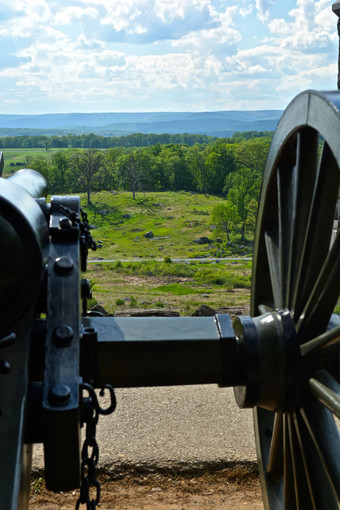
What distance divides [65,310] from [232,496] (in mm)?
2332

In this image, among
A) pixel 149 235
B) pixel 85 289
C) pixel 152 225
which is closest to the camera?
pixel 85 289

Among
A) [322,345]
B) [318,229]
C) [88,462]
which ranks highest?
[318,229]

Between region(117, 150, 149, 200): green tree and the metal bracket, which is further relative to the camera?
region(117, 150, 149, 200): green tree

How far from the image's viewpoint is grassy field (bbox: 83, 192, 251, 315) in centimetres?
2984

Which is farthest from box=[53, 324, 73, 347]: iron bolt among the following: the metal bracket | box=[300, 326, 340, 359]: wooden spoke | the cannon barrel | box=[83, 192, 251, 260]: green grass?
box=[83, 192, 251, 260]: green grass

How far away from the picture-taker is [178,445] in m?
4.32

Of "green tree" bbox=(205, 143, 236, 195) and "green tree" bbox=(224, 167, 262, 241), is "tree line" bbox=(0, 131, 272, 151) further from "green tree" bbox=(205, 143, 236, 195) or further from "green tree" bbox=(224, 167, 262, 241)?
"green tree" bbox=(224, 167, 262, 241)

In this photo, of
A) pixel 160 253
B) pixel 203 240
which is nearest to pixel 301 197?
pixel 160 253

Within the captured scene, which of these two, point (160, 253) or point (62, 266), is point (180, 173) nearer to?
point (160, 253)

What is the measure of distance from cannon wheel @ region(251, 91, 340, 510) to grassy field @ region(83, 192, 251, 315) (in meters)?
20.4

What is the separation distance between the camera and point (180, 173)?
184 feet

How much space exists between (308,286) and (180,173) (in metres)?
54.3

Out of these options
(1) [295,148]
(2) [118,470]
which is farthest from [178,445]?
(1) [295,148]

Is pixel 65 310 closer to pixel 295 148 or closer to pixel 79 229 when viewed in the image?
pixel 79 229
